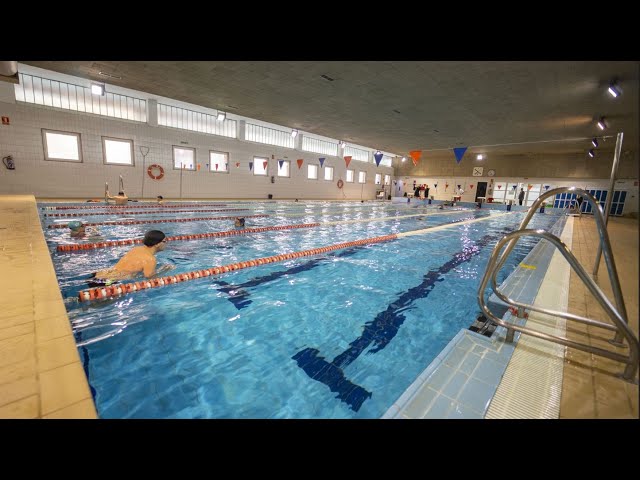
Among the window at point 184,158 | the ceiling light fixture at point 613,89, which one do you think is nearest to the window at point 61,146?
the window at point 184,158

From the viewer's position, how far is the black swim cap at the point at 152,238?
12.1 feet

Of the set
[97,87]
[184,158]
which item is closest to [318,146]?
[184,158]

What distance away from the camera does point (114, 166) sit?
11.9 meters

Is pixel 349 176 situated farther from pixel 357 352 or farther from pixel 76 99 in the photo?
pixel 357 352

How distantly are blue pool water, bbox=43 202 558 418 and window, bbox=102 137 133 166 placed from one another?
8.13 meters

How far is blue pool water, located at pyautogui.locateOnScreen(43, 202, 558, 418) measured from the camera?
1.97m

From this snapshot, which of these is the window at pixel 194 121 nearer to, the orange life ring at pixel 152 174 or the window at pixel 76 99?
the window at pixel 76 99

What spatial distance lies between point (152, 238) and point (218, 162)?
40.7 feet

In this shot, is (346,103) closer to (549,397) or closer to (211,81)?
(211,81)

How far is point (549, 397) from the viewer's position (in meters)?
1.57

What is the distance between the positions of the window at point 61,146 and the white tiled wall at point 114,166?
0.15 meters

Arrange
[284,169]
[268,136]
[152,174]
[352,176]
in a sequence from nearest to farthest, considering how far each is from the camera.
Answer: [152,174]
[268,136]
[284,169]
[352,176]
